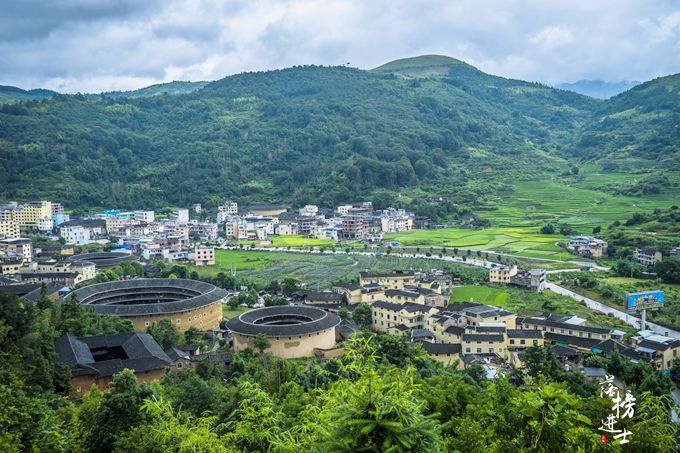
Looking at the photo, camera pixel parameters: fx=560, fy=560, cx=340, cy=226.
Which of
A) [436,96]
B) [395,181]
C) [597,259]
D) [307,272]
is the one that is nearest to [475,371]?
[307,272]

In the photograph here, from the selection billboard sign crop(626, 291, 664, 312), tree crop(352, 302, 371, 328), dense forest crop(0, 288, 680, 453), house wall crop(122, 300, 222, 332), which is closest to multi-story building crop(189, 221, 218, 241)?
house wall crop(122, 300, 222, 332)

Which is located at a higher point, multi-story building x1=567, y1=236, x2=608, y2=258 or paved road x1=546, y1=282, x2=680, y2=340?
multi-story building x1=567, y1=236, x2=608, y2=258

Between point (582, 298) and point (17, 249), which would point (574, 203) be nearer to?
point (582, 298)

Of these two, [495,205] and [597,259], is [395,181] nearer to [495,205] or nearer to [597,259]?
[495,205]

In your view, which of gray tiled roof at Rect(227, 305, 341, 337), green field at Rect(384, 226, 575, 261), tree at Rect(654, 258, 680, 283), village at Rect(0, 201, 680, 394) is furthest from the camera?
green field at Rect(384, 226, 575, 261)

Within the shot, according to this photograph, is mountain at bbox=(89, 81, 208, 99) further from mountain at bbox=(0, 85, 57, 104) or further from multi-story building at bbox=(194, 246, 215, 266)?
multi-story building at bbox=(194, 246, 215, 266)

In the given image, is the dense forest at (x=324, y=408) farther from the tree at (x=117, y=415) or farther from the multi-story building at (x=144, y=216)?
the multi-story building at (x=144, y=216)
